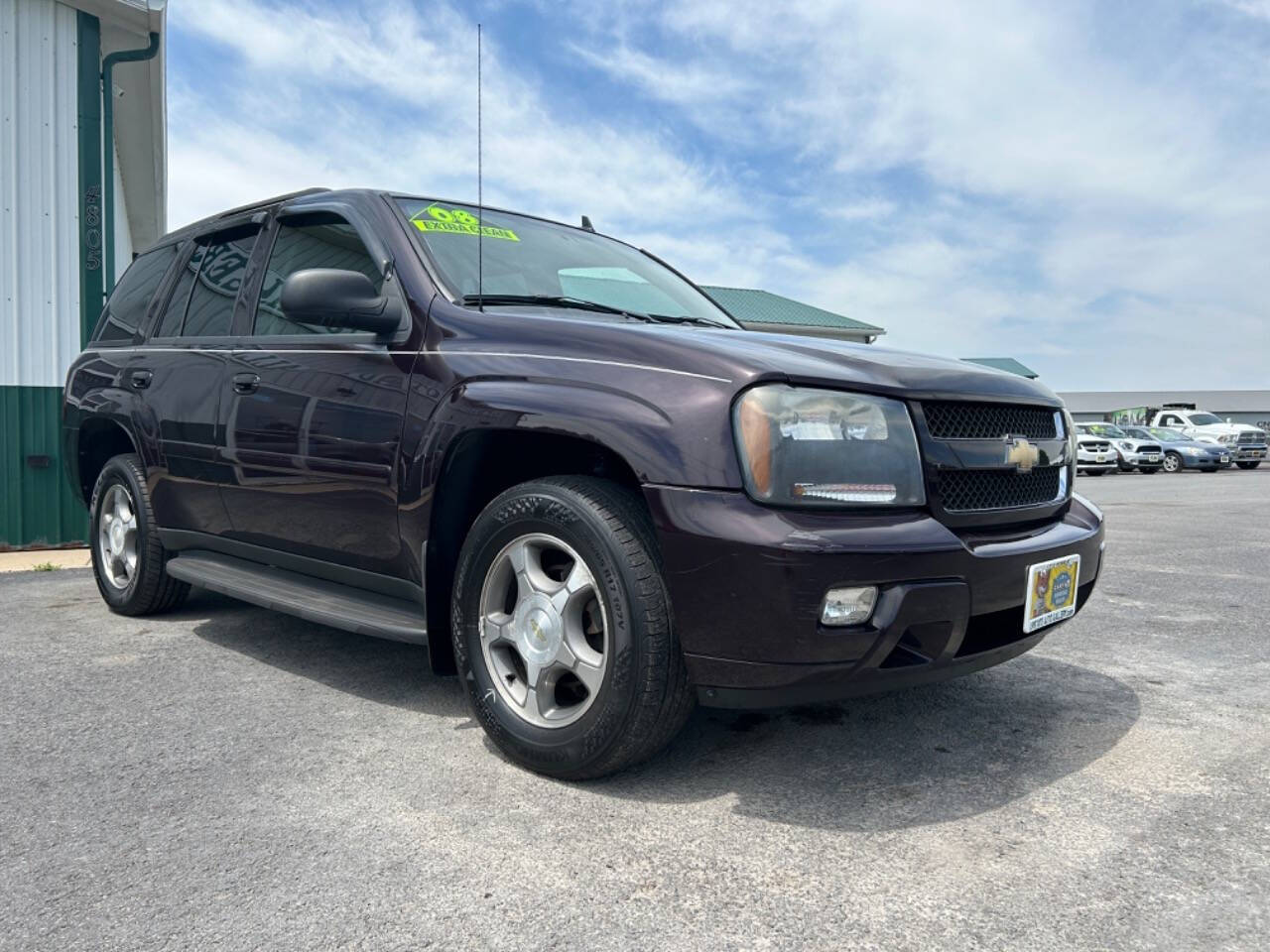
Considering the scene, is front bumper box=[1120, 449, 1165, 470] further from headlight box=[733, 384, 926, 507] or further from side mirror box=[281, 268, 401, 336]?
side mirror box=[281, 268, 401, 336]

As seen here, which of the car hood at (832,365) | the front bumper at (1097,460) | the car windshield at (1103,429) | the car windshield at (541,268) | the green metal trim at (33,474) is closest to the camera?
the car hood at (832,365)

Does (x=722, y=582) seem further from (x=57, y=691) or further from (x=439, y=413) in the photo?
(x=57, y=691)

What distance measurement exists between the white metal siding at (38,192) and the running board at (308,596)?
4271 mm

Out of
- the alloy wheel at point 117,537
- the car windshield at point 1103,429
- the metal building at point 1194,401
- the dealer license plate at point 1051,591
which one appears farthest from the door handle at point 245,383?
the metal building at point 1194,401

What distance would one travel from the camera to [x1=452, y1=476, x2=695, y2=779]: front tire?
2312 mm

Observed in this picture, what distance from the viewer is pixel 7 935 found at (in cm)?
176

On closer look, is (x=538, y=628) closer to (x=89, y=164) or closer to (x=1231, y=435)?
(x=89, y=164)

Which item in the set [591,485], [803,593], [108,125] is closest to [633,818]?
[803,593]

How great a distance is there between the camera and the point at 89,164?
744 centimetres

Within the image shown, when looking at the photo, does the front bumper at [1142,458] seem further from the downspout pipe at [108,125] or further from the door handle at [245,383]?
the door handle at [245,383]

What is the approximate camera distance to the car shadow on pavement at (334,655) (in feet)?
10.9

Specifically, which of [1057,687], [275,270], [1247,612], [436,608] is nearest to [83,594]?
[275,270]

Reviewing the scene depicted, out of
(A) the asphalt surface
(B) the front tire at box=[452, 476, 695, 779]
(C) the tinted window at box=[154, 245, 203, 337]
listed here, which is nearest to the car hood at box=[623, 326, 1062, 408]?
(B) the front tire at box=[452, 476, 695, 779]

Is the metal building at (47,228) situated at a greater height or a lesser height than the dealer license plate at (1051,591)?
greater
